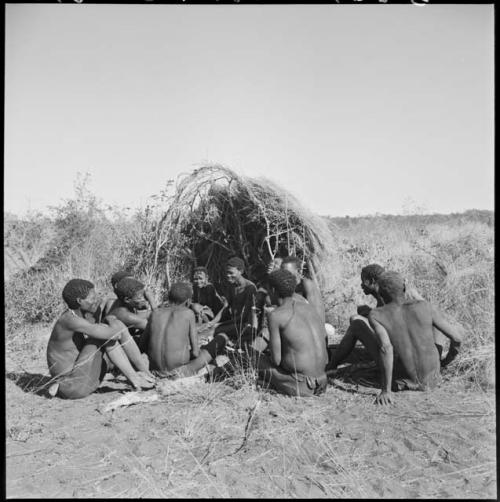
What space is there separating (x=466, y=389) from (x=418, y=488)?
1802mm

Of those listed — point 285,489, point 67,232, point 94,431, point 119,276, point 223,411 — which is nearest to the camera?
point 285,489

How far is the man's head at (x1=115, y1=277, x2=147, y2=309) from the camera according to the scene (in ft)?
17.3

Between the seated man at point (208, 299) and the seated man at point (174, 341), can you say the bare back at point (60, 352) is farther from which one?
the seated man at point (208, 299)

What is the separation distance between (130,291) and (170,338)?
767 millimetres

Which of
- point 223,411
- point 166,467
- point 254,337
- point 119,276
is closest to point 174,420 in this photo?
point 223,411

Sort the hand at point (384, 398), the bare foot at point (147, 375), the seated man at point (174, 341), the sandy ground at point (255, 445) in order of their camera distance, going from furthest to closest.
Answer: the seated man at point (174, 341)
the bare foot at point (147, 375)
the hand at point (384, 398)
the sandy ground at point (255, 445)

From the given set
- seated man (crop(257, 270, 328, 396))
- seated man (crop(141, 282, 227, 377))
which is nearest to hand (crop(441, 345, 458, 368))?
seated man (crop(257, 270, 328, 396))

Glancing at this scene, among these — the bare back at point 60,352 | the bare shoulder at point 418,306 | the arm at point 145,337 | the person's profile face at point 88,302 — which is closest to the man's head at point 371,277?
the bare shoulder at point 418,306

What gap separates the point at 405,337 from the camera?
446 centimetres

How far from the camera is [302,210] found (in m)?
7.03

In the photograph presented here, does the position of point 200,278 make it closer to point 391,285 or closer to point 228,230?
point 228,230

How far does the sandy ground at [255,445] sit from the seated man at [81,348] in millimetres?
186

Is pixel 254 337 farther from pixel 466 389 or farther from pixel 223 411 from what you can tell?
pixel 466 389

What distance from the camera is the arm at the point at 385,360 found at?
4336 millimetres
